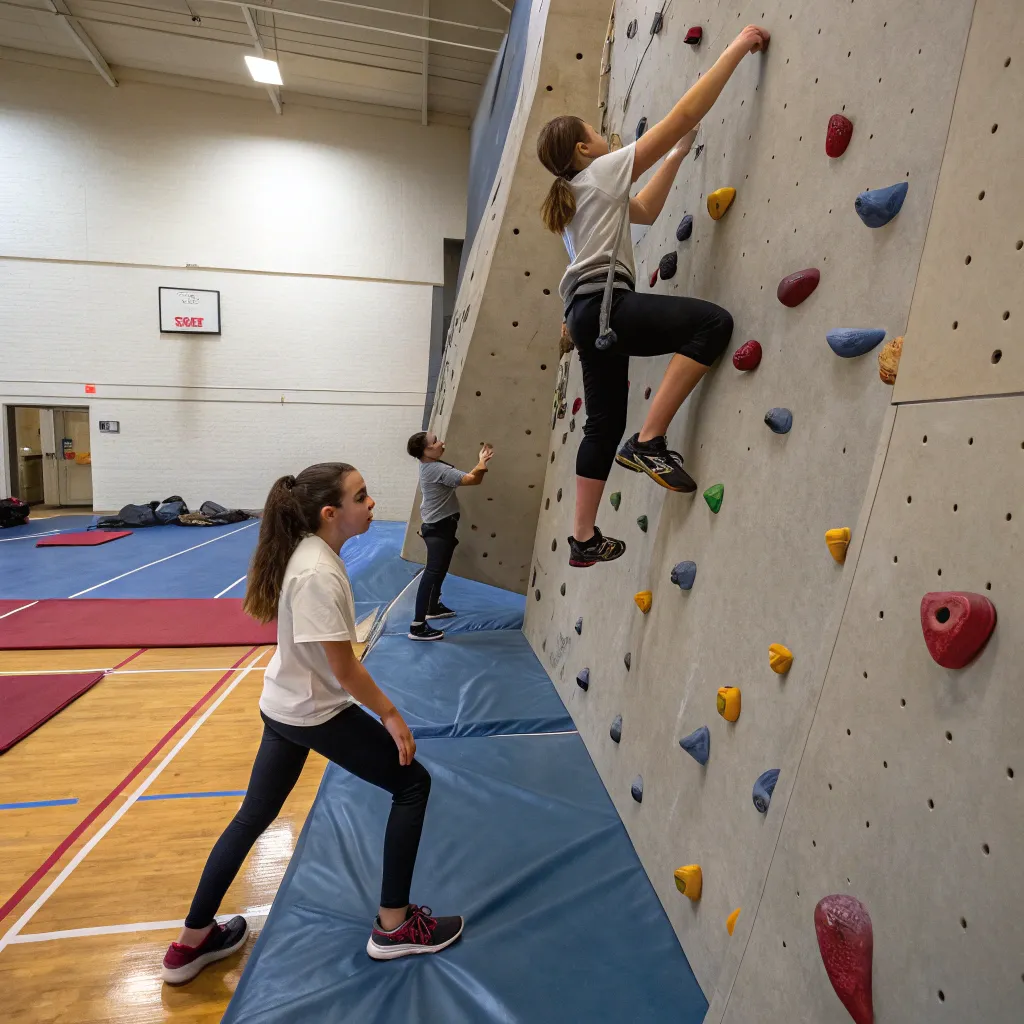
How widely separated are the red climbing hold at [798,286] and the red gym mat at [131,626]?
355 cm

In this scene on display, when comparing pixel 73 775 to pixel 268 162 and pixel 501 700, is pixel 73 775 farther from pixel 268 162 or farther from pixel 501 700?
pixel 268 162

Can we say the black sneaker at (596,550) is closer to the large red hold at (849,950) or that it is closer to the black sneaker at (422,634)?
the large red hold at (849,950)

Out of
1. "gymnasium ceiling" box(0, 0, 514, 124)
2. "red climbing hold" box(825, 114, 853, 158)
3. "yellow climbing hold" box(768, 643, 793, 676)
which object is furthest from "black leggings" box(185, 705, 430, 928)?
"gymnasium ceiling" box(0, 0, 514, 124)

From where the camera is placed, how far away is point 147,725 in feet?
8.96

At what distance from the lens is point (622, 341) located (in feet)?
5.26

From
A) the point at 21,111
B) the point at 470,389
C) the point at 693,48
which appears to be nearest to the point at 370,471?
the point at 470,389

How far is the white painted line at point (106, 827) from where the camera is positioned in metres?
1.60

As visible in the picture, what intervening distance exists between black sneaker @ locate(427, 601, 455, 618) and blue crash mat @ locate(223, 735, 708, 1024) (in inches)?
77.6

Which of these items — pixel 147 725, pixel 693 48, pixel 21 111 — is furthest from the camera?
pixel 21 111

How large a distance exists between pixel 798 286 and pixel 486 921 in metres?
1.63

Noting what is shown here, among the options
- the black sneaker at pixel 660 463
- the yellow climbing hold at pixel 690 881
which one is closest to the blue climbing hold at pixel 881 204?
the black sneaker at pixel 660 463

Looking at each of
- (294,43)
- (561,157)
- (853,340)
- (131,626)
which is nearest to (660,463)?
(853,340)

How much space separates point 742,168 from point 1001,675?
4.46ft

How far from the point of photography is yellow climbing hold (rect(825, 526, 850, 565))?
1025mm
